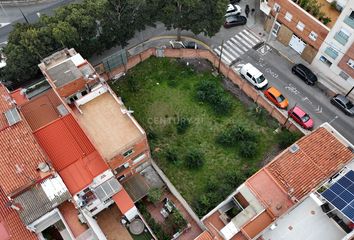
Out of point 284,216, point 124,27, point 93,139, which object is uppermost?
point 124,27

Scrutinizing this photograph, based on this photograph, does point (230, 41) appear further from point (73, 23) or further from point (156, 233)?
point (156, 233)

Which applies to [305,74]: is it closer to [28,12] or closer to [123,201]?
[123,201]

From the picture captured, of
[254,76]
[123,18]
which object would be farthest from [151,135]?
[254,76]

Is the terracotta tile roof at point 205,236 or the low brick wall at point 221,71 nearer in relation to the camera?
the terracotta tile roof at point 205,236

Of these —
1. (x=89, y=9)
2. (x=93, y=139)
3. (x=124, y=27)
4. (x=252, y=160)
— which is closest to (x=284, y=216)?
(x=252, y=160)

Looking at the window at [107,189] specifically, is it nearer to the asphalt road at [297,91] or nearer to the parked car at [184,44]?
the parked car at [184,44]

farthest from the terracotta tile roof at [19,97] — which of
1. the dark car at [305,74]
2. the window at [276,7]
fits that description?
the dark car at [305,74]
